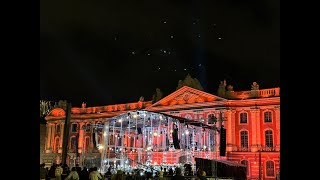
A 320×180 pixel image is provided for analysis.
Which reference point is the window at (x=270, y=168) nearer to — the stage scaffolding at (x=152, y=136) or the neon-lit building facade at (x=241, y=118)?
the neon-lit building facade at (x=241, y=118)

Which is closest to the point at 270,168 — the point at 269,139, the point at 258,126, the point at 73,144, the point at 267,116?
the point at 269,139

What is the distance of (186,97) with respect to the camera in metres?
43.8

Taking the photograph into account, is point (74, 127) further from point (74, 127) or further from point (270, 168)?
point (270, 168)

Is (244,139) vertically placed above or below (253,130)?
below

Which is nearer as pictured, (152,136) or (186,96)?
(152,136)

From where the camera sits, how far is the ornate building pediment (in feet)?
139

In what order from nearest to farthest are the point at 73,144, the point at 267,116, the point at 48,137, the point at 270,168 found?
the point at 270,168 < the point at 267,116 < the point at 73,144 < the point at 48,137

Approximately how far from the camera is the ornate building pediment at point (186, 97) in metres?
42.3

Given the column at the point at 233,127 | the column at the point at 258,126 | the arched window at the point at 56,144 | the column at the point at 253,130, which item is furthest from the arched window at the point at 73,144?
the column at the point at 258,126

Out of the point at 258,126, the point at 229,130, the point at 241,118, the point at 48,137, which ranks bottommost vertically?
the point at 48,137
